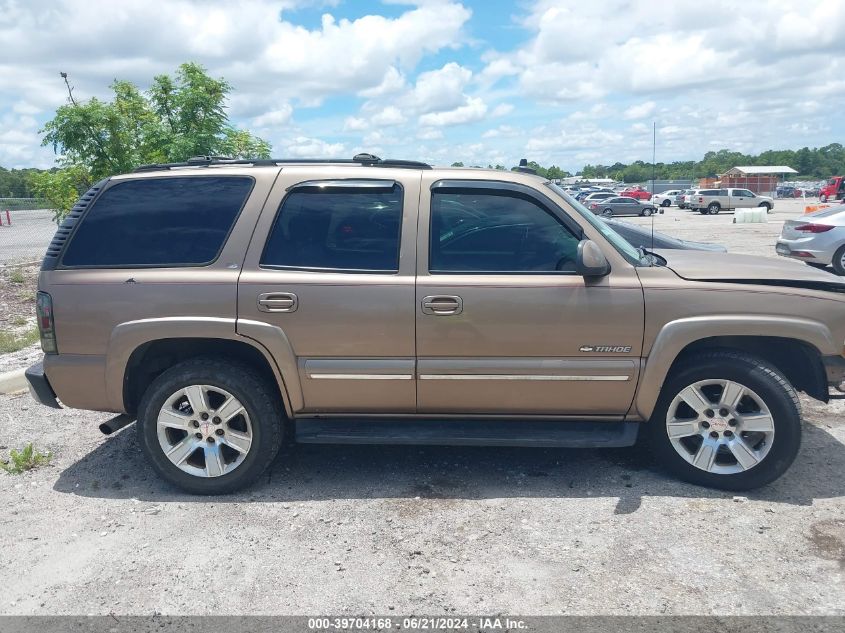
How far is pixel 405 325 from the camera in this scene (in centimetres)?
378

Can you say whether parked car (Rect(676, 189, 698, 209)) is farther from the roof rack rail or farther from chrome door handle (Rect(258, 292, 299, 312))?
chrome door handle (Rect(258, 292, 299, 312))

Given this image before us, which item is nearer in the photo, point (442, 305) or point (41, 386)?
point (442, 305)

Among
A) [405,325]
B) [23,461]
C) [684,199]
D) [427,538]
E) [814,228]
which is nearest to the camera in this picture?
[427,538]

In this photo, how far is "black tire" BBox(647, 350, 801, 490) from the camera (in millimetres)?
3771

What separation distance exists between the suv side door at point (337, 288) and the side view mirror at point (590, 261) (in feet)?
3.11

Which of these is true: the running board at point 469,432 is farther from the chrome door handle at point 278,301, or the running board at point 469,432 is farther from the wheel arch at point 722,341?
the chrome door handle at point 278,301

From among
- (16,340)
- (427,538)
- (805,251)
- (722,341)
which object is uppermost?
(722,341)

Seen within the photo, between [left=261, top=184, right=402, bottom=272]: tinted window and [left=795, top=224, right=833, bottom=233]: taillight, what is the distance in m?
11.7

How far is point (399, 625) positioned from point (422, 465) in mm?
1621

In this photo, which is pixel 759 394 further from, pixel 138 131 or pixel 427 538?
pixel 138 131

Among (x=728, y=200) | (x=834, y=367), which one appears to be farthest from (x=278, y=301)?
(x=728, y=200)

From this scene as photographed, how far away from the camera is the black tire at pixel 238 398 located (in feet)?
12.8

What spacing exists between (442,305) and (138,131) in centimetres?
686

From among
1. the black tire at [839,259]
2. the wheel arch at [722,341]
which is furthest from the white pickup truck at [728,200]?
the wheel arch at [722,341]
